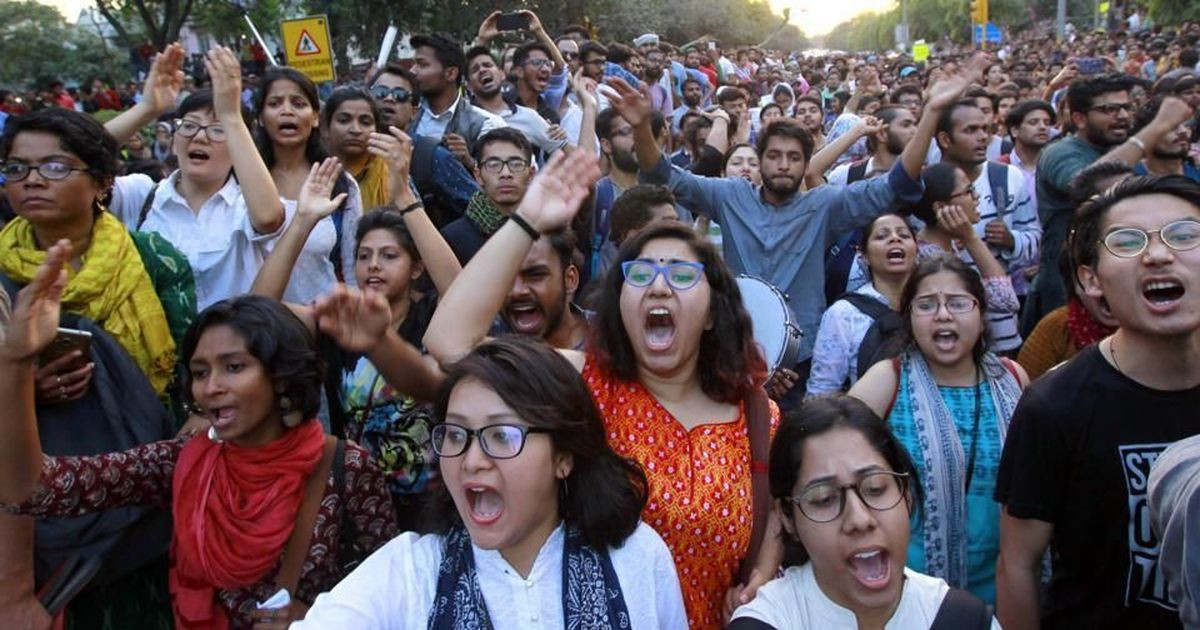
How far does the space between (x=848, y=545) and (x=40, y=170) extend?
2695 mm

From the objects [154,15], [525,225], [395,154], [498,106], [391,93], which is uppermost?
[154,15]

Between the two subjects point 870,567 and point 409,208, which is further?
point 409,208

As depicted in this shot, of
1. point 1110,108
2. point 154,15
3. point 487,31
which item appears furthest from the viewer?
point 154,15

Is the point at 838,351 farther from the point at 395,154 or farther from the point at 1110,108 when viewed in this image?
the point at 1110,108

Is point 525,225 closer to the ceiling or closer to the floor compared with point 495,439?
closer to the ceiling

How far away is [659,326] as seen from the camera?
2.60 meters

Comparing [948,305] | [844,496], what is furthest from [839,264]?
[844,496]

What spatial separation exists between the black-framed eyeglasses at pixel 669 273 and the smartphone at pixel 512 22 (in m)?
6.45

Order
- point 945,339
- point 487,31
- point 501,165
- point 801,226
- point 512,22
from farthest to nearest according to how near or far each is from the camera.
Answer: point 512,22 < point 487,31 < point 801,226 < point 501,165 < point 945,339

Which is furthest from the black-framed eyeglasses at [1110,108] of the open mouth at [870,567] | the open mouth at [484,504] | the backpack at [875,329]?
the open mouth at [484,504]

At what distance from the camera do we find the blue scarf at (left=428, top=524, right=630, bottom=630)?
6.48 ft

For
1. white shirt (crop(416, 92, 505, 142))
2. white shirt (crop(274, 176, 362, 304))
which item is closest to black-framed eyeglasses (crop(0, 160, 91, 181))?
white shirt (crop(274, 176, 362, 304))

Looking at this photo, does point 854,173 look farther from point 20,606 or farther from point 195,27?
point 195,27

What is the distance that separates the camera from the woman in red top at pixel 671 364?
95.7 inches
